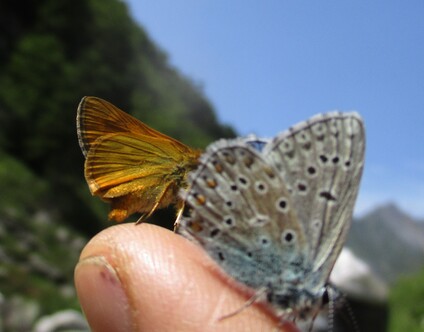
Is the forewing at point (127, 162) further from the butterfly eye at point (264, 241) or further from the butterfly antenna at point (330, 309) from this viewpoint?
the butterfly antenna at point (330, 309)

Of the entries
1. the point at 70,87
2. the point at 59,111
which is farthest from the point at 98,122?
the point at 70,87

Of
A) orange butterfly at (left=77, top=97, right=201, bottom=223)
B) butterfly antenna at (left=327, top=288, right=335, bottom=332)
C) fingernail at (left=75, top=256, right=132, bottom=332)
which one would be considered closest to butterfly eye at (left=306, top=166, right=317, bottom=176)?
butterfly antenna at (left=327, top=288, right=335, bottom=332)

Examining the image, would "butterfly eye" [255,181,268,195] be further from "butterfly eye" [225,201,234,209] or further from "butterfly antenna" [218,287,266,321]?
"butterfly antenna" [218,287,266,321]

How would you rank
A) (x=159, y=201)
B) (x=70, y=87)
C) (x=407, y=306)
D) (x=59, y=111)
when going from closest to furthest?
(x=159, y=201) < (x=407, y=306) < (x=59, y=111) < (x=70, y=87)

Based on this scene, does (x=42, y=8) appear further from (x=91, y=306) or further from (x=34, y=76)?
(x=91, y=306)

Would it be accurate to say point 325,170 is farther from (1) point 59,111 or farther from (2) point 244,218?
(1) point 59,111

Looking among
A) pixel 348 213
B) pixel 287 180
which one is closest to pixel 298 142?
pixel 287 180

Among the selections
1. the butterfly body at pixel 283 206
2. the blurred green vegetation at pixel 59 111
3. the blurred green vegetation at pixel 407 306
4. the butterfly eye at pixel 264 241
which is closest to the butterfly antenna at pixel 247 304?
the butterfly body at pixel 283 206
